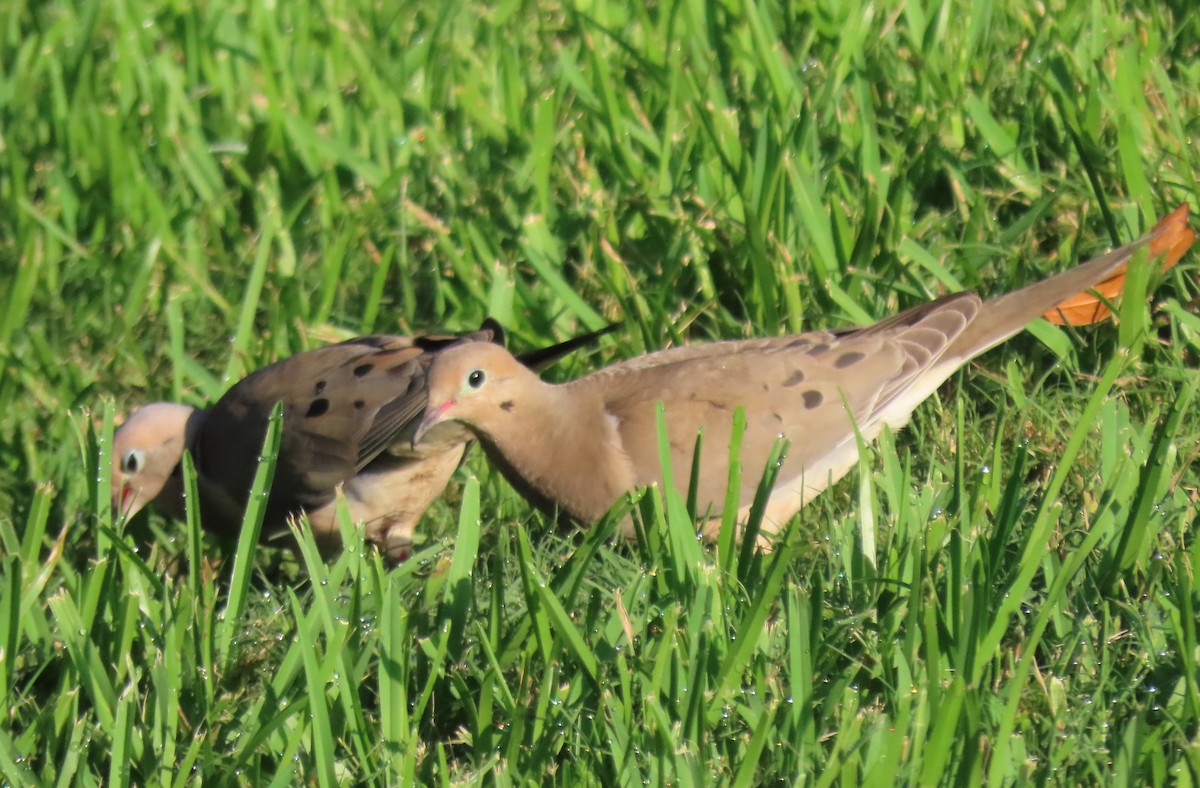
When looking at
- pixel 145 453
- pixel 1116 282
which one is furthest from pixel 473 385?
pixel 1116 282

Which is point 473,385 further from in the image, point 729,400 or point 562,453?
point 729,400

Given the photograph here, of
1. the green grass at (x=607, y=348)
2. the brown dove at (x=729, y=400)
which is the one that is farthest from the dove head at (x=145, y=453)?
the brown dove at (x=729, y=400)

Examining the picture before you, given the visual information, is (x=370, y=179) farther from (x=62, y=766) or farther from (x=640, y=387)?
(x=62, y=766)

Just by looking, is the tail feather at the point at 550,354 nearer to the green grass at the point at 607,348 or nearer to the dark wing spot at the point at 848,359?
the green grass at the point at 607,348

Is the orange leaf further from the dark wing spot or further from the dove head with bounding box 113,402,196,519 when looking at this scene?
the dove head with bounding box 113,402,196,519

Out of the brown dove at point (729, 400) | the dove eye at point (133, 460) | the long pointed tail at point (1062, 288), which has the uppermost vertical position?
the long pointed tail at point (1062, 288)

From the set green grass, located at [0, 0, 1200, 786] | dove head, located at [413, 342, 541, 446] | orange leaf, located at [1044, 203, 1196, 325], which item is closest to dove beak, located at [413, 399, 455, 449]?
dove head, located at [413, 342, 541, 446]
